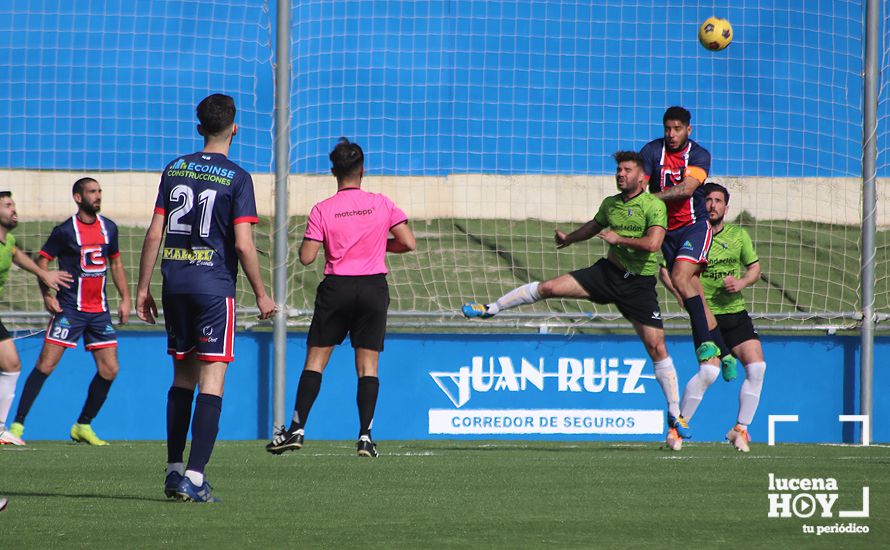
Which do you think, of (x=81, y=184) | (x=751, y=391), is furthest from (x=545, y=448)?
(x=81, y=184)

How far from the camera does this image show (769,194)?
1325 cm

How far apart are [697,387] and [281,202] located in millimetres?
3944

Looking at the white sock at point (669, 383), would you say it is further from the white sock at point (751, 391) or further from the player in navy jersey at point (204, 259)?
the player in navy jersey at point (204, 259)

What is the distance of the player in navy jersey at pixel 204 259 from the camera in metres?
5.75

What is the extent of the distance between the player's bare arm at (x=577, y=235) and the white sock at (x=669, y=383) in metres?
1.02

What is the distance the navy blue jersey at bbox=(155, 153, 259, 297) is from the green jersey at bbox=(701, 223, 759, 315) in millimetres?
5409

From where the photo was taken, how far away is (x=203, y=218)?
5.74m

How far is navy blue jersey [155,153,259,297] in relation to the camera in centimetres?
575

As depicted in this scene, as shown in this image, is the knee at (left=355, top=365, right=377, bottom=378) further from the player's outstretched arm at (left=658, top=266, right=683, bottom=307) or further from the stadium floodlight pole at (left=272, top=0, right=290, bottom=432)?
the stadium floodlight pole at (left=272, top=0, right=290, bottom=432)

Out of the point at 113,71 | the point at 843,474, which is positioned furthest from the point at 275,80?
the point at 843,474

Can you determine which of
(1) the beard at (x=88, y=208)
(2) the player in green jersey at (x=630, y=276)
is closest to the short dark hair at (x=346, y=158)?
(2) the player in green jersey at (x=630, y=276)

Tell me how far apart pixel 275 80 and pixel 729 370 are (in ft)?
15.7

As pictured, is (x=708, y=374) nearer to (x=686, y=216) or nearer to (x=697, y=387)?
(x=697, y=387)

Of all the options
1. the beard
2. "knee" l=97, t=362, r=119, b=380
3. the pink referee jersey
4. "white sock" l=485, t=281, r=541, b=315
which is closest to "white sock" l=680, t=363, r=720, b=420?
"white sock" l=485, t=281, r=541, b=315
